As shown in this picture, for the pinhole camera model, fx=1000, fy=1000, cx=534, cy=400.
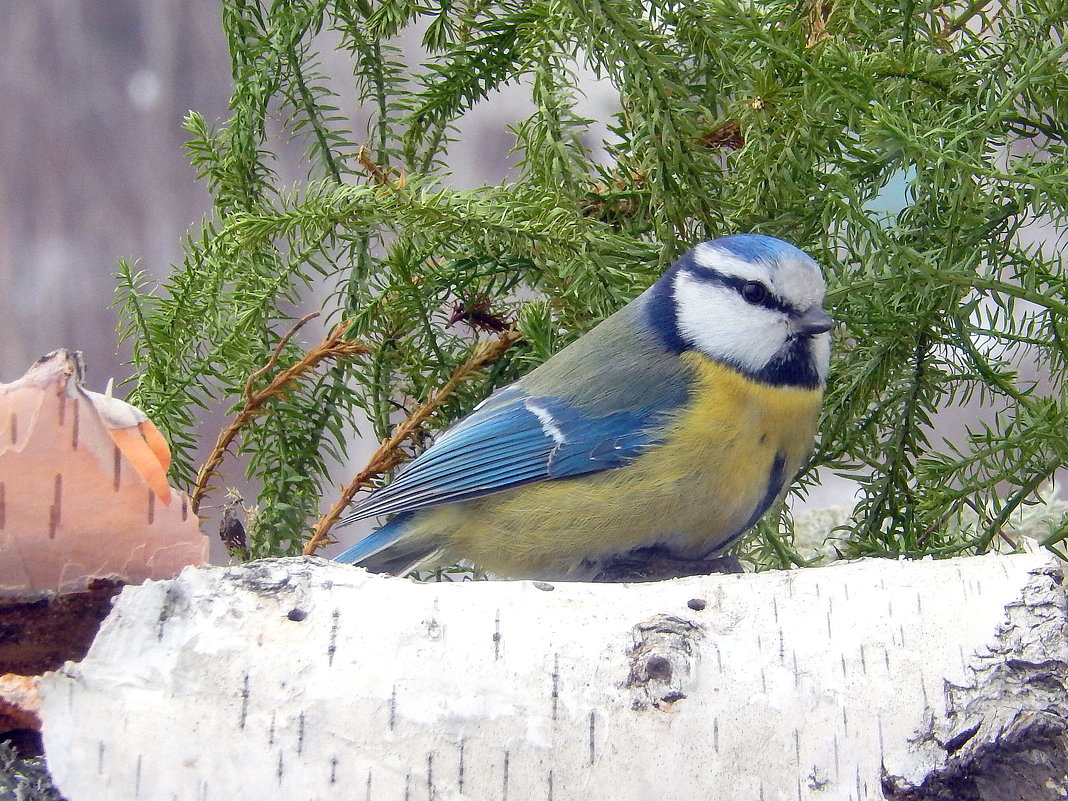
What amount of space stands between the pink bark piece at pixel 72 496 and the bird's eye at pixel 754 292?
41cm

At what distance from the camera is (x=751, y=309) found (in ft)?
2.42

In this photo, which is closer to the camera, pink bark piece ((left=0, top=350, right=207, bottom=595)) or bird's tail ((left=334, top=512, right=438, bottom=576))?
pink bark piece ((left=0, top=350, right=207, bottom=595))

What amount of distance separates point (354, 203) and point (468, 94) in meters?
0.19

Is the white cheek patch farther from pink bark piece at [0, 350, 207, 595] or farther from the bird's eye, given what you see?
pink bark piece at [0, 350, 207, 595]

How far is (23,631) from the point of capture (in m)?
0.52

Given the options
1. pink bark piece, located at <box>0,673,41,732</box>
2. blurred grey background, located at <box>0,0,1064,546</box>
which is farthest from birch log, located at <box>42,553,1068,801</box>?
blurred grey background, located at <box>0,0,1064,546</box>

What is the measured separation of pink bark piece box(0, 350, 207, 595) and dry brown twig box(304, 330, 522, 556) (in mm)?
198

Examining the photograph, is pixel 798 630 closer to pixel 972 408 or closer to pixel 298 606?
pixel 298 606

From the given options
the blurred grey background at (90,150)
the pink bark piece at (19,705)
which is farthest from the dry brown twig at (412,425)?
the blurred grey background at (90,150)

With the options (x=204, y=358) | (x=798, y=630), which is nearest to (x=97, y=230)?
(x=204, y=358)

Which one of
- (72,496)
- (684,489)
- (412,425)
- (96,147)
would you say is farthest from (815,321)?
(96,147)

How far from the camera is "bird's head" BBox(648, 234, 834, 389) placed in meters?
0.69

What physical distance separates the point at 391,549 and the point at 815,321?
0.36m

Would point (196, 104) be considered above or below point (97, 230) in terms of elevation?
above
